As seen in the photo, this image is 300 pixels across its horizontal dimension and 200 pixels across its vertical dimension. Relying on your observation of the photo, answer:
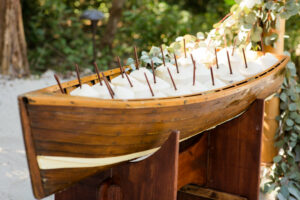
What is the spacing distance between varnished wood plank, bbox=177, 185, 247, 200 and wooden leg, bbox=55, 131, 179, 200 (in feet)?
2.37

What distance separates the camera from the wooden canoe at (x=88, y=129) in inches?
49.8

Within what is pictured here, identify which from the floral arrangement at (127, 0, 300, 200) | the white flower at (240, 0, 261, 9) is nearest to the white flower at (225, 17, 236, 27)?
the floral arrangement at (127, 0, 300, 200)

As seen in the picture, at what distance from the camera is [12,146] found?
308cm

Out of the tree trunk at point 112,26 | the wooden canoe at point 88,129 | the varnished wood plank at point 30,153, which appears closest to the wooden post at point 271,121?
the wooden canoe at point 88,129

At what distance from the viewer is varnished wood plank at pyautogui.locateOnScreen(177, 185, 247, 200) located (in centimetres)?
217

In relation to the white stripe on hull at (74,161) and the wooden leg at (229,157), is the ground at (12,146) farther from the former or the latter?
the white stripe on hull at (74,161)

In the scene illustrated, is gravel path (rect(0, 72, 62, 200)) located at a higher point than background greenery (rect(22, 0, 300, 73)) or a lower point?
lower

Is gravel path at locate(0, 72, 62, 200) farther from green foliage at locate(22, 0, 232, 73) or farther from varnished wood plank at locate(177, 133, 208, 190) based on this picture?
green foliage at locate(22, 0, 232, 73)

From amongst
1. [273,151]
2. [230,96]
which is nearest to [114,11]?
[273,151]

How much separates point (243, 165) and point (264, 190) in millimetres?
443

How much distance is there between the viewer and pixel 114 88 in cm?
164

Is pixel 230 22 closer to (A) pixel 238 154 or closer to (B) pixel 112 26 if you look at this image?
(A) pixel 238 154

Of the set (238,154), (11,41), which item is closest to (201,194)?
→ (238,154)

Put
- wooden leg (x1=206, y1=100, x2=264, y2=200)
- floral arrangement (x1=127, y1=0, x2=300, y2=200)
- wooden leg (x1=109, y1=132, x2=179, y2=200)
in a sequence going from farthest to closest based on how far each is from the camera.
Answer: floral arrangement (x1=127, y1=0, x2=300, y2=200) < wooden leg (x1=206, y1=100, x2=264, y2=200) < wooden leg (x1=109, y1=132, x2=179, y2=200)
